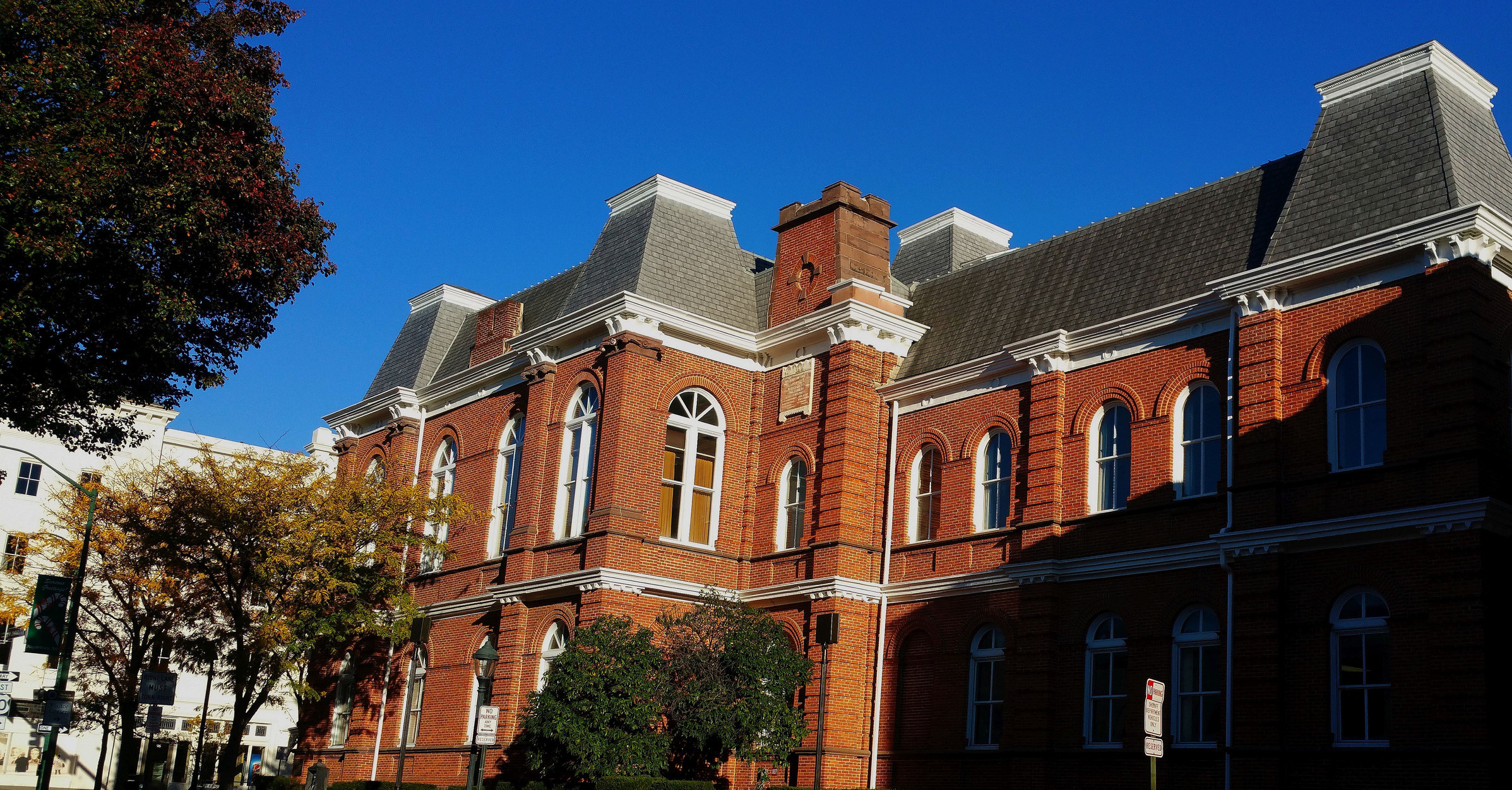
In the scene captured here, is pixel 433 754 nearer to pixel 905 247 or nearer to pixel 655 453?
pixel 655 453

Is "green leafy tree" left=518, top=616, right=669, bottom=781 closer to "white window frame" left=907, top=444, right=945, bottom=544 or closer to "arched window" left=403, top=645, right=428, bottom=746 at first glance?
"white window frame" left=907, top=444, right=945, bottom=544

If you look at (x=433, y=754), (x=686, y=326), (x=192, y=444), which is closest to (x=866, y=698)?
(x=686, y=326)

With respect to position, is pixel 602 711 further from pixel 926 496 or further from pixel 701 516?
pixel 926 496

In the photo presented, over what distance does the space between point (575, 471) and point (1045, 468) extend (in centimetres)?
1098

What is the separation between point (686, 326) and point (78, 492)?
61.4 ft

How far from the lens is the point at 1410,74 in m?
23.5

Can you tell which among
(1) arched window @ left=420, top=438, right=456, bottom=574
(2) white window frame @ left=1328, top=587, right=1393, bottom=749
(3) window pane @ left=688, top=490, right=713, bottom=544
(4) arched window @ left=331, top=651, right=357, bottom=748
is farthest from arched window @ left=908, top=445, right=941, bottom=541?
(4) arched window @ left=331, top=651, right=357, bottom=748

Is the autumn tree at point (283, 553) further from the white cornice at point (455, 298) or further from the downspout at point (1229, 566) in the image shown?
the downspout at point (1229, 566)

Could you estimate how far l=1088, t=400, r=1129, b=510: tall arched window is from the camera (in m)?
25.4

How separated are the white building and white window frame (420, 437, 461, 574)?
17.2 metres

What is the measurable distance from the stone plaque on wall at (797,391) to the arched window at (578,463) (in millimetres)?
4230

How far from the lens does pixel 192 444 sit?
2618 inches

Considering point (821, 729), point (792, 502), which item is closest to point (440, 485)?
point (792, 502)

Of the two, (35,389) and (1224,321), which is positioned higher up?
(1224,321)
